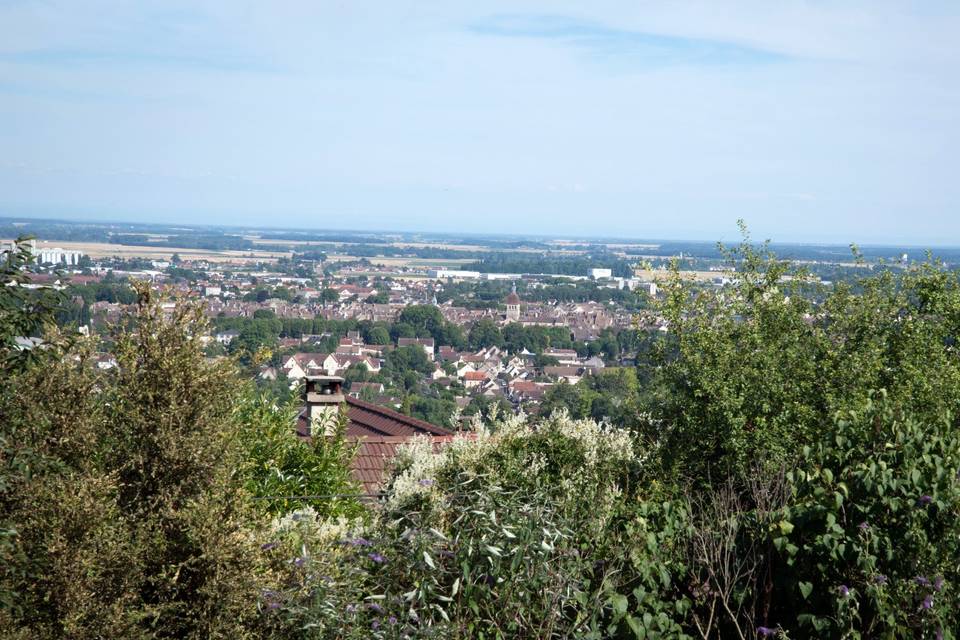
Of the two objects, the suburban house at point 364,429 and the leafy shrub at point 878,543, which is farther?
the suburban house at point 364,429

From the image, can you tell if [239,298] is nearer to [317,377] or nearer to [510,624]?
[317,377]

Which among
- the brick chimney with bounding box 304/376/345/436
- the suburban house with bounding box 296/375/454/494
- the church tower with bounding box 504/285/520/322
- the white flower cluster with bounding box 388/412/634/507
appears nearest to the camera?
the white flower cluster with bounding box 388/412/634/507

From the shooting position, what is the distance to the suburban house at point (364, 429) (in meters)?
10.0

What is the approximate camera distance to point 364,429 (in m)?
13.5

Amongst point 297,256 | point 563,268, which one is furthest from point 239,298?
point 297,256

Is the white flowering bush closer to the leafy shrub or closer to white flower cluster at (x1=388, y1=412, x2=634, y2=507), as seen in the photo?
white flower cluster at (x1=388, y1=412, x2=634, y2=507)

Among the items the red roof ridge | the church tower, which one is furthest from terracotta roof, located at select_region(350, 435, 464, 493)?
the church tower

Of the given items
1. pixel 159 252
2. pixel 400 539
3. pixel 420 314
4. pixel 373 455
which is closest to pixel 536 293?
pixel 420 314

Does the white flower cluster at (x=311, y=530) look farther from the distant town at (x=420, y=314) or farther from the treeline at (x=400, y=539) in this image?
the distant town at (x=420, y=314)

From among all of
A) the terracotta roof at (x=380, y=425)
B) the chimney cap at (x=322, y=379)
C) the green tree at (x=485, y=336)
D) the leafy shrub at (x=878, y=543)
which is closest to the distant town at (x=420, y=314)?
the green tree at (x=485, y=336)

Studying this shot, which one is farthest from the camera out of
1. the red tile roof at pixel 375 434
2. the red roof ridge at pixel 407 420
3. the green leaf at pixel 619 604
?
the red roof ridge at pixel 407 420

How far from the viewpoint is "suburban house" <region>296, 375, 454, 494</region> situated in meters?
10.0

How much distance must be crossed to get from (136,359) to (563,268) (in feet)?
549

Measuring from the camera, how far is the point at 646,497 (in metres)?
6.69
